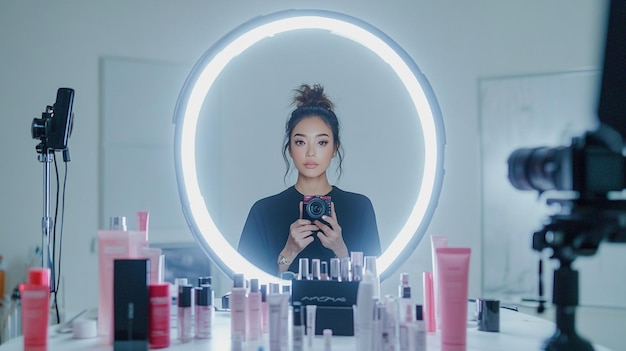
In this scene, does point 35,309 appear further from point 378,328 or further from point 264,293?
point 378,328

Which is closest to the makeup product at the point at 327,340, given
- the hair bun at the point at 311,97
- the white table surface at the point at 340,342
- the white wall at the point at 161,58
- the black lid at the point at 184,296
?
the white table surface at the point at 340,342

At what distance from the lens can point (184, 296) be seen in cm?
90

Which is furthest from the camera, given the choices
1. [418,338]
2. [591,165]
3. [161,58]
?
[161,58]

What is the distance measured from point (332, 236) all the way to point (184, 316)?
1.05 ft

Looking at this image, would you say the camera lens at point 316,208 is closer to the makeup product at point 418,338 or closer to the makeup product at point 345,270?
the makeup product at point 345,270

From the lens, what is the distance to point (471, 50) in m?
1.84

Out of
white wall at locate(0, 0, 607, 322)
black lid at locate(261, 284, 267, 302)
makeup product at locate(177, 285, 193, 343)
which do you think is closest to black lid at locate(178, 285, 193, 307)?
makeup product at locate(177, 285, 193, 343)

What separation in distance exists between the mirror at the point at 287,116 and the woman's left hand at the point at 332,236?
0.25ft

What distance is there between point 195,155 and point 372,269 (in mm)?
447

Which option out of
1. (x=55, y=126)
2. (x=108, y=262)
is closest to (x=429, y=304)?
(x=108, y=262)

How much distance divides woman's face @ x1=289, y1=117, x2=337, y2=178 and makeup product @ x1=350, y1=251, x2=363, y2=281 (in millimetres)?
195

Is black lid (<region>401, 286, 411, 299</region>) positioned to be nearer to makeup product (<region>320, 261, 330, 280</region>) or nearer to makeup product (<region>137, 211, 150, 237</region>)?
makeup product (<region>320, 261, 330, 280</region>)

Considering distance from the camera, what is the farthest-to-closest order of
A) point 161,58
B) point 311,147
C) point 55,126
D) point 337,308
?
1. point 161,58
2. point 311,147
3. point 55,126
4. point 337,308

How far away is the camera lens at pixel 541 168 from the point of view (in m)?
0.65
